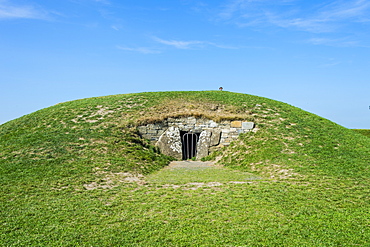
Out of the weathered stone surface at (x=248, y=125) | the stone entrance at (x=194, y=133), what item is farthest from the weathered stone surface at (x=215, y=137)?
the weathered stone surface at (x=248, y=125)

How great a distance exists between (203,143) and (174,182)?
7.21 metres

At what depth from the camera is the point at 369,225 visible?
288 inches

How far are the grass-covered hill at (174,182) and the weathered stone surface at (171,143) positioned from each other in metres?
0.69

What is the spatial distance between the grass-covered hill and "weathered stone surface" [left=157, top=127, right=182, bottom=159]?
69 centimetres

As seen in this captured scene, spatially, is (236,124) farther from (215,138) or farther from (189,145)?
(189,145)

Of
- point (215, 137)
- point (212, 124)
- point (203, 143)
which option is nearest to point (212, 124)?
point (212, 124)

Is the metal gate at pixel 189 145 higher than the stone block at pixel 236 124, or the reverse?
the stone block at pixel 236 124

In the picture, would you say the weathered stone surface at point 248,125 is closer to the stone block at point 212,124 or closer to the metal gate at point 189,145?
the stone block at point 212,124

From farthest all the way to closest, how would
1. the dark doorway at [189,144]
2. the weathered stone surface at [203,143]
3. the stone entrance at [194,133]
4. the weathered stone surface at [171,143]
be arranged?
the dark doorway at [189,144], the weathered stone surface at [203,143], the stone entrance at [194,133], the weathered stone surface at [171,143]

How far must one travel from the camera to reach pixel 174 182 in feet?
38.0

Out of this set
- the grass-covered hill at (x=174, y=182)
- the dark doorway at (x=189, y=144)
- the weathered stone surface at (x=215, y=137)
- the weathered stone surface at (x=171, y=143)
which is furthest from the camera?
the dark doorway at (x=189, y=144)

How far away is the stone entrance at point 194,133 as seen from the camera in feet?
59.5

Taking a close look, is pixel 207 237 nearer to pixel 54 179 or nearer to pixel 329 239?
pixel 329 239

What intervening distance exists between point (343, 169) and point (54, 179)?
39.9 feet
